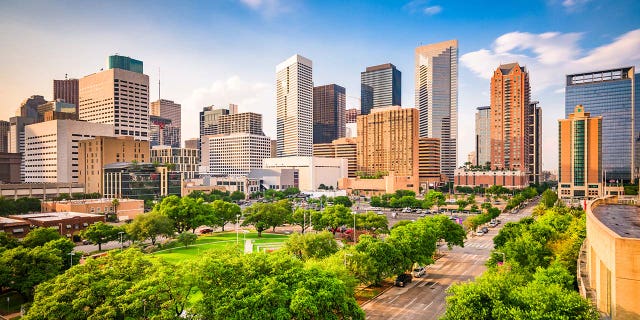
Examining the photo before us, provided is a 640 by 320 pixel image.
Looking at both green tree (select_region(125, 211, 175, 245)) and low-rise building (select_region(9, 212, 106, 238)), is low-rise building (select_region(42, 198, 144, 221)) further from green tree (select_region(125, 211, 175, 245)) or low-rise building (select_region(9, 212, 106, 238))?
green tree (select_region(125, 211, 175, 245))

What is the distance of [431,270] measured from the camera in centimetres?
5947

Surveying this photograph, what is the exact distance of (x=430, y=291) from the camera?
4866 centimetres

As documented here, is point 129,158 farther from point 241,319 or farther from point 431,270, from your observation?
point 241,319

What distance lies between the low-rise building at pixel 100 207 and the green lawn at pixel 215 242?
33834 mm

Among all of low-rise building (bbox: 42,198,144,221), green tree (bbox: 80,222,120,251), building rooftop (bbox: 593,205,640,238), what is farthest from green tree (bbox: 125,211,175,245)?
building rooftop (bbox: 593,205,640,238)

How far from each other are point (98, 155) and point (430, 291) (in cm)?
15120

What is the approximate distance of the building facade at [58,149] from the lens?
173 m

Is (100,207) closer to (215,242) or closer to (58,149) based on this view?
(215,242)

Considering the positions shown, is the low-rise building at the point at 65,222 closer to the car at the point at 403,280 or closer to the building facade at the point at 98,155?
the car at the point at 403,280

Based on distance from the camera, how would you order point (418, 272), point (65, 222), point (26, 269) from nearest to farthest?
point (26, 269)
point (418, 272)
point (65, 222)

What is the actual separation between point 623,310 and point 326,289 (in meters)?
19.1

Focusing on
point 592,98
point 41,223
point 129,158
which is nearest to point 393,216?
point 41,223

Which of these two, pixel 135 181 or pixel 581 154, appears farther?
pixel 581 154

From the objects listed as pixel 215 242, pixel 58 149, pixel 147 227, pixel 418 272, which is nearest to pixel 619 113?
pixel 418 272
